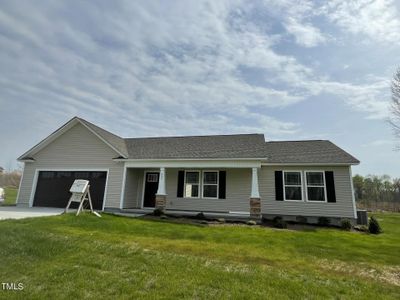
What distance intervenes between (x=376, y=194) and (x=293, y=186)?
85.7 ft

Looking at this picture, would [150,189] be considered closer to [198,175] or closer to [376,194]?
[198,175]

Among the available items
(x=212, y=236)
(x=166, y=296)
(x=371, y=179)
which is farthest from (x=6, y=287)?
(x=371, y=179)

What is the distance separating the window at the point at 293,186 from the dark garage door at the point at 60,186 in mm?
10326

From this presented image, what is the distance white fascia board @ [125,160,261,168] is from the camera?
13.7 meters

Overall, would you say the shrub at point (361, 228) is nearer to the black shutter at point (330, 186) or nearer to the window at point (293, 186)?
the black shutter at point (330, 186)

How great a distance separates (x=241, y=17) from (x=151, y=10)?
10.2ft

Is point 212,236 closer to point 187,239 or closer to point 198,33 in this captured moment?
point 187,239

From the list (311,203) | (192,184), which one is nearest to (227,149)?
(192,184)

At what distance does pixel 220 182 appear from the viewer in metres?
14.9

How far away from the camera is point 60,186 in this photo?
52.0 ft

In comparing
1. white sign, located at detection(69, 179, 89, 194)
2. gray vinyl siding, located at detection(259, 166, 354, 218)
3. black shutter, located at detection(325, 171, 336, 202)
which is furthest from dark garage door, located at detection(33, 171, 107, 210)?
black shutter, located at detection(325, 171, 336, 202)

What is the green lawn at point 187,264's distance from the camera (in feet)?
14.4


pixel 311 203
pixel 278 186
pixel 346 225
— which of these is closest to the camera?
pixel 346 225

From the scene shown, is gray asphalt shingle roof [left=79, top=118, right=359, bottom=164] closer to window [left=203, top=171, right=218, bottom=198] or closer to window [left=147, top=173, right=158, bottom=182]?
window [left=203, top=171, right=218, bottom=198]
